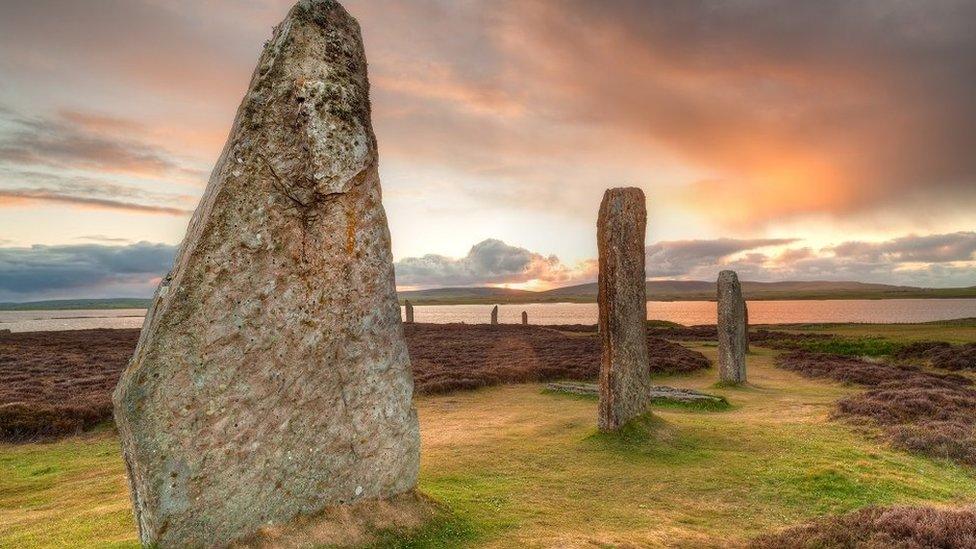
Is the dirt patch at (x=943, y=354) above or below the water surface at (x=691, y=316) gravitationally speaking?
above

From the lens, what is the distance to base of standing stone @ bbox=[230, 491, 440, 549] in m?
5.69

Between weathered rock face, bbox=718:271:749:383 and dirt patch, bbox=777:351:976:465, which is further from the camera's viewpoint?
weathered rock face, bbox=718:271:749:383

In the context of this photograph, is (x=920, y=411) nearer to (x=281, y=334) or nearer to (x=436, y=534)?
(x=436, y=534)

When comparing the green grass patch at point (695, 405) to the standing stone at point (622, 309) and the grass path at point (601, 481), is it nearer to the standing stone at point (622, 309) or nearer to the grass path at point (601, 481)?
the grass path at point (601, 481)

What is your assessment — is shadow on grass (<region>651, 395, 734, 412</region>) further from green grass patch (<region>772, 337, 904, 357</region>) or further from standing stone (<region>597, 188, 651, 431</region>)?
green grass patch (<region>772, 337, 904, 357</region>)

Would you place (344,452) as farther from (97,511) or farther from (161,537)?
(97,511)

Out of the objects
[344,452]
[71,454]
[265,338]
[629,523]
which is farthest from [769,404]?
[71,454]

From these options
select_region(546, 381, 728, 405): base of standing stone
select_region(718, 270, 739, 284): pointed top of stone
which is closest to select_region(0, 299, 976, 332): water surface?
select_region(718, 270, 739, 284): pointed top of stone

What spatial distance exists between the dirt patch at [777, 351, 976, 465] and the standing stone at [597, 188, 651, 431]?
496 cm

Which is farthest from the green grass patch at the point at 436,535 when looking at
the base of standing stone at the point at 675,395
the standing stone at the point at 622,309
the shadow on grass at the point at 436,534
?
the base of standing stone at the point at 675,395

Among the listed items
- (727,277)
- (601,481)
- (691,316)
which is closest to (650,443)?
(601,481)

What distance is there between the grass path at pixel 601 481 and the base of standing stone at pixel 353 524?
338mm

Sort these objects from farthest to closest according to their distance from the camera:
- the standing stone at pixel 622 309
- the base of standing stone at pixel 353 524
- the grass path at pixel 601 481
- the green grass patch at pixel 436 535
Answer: the standing stone at pixel 622 309 → the grass path at pixel 601 481 → the green grass patch at pixel 436 535 → the base of standing stone at pixel 353 524

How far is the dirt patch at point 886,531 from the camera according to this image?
551 centimetres
